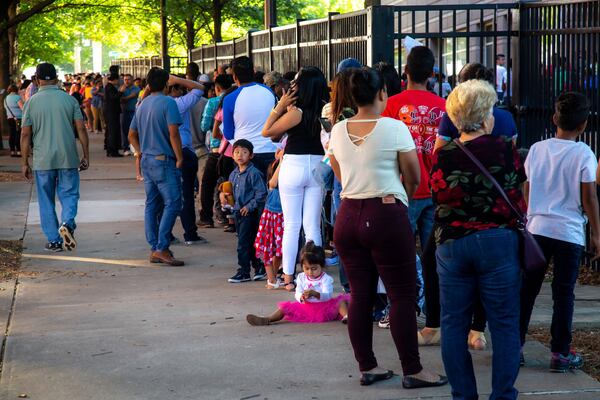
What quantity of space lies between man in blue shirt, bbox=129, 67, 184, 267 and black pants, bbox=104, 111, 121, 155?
561 inches

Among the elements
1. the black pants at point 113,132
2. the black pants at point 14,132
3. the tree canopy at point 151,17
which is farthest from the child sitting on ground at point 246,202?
the black pants at point 14,132

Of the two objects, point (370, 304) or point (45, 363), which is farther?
point (45, 363)

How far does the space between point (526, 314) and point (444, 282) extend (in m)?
0.99

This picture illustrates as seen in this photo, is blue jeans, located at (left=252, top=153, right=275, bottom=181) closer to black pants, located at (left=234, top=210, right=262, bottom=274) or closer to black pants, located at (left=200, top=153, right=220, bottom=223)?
black pants, located at (left=234, top=210, right=262, bottom=274)

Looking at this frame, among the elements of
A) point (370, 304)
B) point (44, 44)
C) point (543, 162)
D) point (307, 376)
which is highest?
point (44, 44)

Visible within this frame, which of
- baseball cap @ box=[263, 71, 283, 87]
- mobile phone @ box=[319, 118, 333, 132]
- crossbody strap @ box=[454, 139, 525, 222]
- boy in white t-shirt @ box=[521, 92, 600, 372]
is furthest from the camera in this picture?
baseball cap @ box=[263, 71, 283, 87]

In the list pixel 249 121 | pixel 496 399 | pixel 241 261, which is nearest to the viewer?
pixel 496 399

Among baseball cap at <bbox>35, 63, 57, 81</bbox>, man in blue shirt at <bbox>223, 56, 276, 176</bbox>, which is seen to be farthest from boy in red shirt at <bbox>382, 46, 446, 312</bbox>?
baseball cap at <bbox>35, 63, 57, 81</bbox>

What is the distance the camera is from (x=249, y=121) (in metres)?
10.2

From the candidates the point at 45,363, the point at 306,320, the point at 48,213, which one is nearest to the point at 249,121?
the point at 48,213

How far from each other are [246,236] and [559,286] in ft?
11.6

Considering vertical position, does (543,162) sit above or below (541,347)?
above

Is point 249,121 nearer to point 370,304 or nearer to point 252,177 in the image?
point 252,177

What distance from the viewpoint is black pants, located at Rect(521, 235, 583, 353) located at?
5949 millimetres
